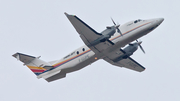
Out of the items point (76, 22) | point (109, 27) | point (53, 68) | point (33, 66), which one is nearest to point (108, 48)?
point (109, 27)

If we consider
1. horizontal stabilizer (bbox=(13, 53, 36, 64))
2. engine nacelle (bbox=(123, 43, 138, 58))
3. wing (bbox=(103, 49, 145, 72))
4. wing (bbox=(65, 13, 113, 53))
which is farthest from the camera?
engine nacelle (bbox=(123, 43, 138, 58))

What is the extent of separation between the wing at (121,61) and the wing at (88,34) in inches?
91.6

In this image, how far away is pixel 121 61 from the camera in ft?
112

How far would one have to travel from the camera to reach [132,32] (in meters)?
28.8

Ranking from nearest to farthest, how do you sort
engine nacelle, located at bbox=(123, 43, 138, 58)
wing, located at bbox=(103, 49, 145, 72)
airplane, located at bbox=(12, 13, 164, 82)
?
airplane, located at bbox=(12, 13, 164, 82), wing, located at bbox=(103, 49, 145, 72), engine nacelle, located at bbox=(123, 43, 138, 58)

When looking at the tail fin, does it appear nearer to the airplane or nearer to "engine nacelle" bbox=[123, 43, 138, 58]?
the airplane

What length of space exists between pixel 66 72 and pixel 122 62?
7147 mm

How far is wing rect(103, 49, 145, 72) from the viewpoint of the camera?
104 ft

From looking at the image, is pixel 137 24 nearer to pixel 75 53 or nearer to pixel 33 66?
pixel 75 53

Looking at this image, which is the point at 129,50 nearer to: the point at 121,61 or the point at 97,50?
the point at 121,61

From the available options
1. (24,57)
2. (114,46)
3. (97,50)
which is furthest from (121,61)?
(24,57)

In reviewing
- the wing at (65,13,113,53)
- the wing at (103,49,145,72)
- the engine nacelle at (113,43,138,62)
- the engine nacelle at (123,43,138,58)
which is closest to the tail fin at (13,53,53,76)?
the wing at (65,13,113,53)

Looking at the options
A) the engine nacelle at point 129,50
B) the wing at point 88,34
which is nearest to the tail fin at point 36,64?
the wing at point 88,34

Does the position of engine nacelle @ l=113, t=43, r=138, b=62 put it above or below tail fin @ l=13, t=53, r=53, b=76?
below
